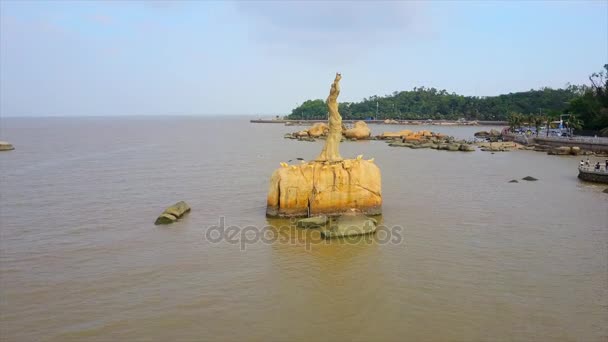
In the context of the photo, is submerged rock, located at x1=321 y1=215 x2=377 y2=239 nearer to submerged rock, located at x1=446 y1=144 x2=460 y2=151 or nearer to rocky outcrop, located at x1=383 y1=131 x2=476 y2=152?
rocky outcrop, located at x1=383 y1=131 x2=476 y2=152

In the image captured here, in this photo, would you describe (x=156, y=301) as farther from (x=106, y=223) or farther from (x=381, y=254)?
(x=106, y=223)

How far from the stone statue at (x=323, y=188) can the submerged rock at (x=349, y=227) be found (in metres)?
1.30

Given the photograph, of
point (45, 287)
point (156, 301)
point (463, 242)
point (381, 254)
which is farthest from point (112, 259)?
point (463, 242)

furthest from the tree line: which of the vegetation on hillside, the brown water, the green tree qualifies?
the brown water

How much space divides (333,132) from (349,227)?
5.37 meters

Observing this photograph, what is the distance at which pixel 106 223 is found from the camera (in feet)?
67.2

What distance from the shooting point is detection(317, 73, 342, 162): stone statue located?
70.5ft

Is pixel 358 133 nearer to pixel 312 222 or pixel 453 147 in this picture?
pixel 453 147

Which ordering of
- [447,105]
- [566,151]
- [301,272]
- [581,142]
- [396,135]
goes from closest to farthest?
[301,272] < [566,151] < [581,142] < [396,135] < [447,105]

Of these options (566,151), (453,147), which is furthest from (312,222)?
(453,147)

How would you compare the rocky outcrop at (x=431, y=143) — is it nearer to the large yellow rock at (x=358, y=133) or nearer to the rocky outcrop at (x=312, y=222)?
the large yellow rock at (x=358, y=133)

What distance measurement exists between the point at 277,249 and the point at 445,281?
19.0 ft

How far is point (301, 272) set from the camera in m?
14.6

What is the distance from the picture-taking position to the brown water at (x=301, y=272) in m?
Answer: 11.1
